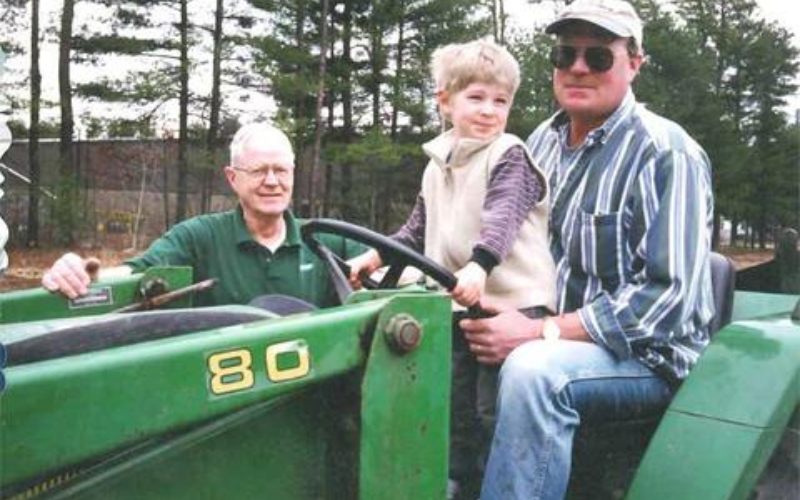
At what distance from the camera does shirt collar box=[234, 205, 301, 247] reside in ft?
11.0

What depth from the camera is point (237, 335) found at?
1757 millimetres

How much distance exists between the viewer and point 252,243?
132 inches

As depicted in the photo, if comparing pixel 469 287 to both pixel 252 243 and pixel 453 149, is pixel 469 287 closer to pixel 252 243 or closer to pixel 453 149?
pixel 453 149

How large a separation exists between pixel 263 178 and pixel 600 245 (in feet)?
4.20

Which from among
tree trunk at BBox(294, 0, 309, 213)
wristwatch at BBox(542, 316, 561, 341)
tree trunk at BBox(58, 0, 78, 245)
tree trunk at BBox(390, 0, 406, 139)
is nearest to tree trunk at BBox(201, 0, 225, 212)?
tree trunk at BBox(294, 0, 309, 213)

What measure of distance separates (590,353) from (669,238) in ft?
1.11

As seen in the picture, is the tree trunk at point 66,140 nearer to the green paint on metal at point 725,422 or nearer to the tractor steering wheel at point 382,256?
the tractor steering wheel at point 382,256

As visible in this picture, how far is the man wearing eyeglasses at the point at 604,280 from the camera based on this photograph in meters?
2.21

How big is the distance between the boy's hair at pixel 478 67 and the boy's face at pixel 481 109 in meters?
0.02

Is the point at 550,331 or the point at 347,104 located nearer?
the point at 550,331

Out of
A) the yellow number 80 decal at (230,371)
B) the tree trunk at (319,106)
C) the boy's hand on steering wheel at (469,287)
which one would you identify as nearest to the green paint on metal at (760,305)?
the boy's hand on steering wheel at (469,287)

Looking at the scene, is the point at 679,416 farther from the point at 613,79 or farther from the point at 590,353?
the point at 613,79

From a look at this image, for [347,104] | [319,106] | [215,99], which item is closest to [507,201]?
[215,99]

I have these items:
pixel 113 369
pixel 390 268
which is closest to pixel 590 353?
pixel 390 268
